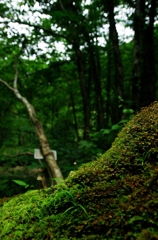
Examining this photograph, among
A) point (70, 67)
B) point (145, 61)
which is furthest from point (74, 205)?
point (70, 67)

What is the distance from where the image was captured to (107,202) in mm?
1090

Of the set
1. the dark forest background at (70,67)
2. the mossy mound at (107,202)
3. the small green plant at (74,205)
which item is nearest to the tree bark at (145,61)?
the dark forest background at (70,67)

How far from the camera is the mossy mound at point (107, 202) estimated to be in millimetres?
937

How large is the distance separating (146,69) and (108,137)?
2685mm

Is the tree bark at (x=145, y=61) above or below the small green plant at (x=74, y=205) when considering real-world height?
above

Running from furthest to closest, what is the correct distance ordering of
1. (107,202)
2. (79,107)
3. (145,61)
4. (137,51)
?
(79,107) < (145,61) < (137,51) < (107,202)

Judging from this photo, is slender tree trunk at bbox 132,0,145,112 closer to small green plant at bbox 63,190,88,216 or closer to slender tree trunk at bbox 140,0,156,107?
slender tree trunk at bbox 140,0,156,107

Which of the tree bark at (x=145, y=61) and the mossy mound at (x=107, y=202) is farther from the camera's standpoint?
the tree bark at (x=145, y=61)

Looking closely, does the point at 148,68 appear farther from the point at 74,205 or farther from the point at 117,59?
the point at 74,205

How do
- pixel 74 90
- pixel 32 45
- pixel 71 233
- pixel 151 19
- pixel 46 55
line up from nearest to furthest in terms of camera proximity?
1. pixel 71 233
2. pixel 151 19
3. pixel 32 45
4. pixel 46 55
5. pixel 74 90

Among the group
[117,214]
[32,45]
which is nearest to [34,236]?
[117,214]

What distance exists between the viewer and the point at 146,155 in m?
1.29

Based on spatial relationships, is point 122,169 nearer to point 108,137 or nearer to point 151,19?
point 108,137

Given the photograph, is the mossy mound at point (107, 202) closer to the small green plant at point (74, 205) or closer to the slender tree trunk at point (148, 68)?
the small green plant at point (74, 205)
